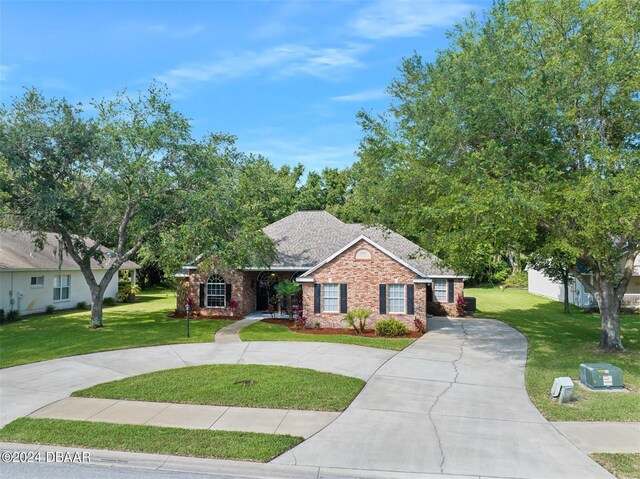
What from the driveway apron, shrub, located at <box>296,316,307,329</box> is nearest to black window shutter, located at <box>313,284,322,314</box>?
shrub, located at <box>296,316,307,329</box>

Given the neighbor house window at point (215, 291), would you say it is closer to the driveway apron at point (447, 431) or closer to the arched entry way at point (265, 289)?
the arched entry way at point (265, 289)

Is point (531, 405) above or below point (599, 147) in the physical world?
below

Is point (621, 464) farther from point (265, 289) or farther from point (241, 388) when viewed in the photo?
point (265, 289)

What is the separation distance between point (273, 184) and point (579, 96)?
35.2 meters

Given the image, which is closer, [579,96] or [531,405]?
[531,405]

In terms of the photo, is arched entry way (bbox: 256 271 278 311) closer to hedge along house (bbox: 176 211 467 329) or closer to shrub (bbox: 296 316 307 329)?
hedge along house (bbox: 176 211 467 329)

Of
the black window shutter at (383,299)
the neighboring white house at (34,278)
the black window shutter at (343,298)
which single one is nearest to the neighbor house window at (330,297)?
the black window shutter at (343,298)

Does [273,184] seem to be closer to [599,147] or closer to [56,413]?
[599,147]

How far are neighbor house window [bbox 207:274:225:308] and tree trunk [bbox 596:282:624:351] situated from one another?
710 inches

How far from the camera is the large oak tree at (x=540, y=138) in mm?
13242

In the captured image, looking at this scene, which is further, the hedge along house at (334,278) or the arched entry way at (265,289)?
the arched entry way at (265,289)

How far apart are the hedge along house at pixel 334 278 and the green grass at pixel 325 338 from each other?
2257 millimetres

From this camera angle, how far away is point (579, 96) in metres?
14.2

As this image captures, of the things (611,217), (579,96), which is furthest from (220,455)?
(579,96)
